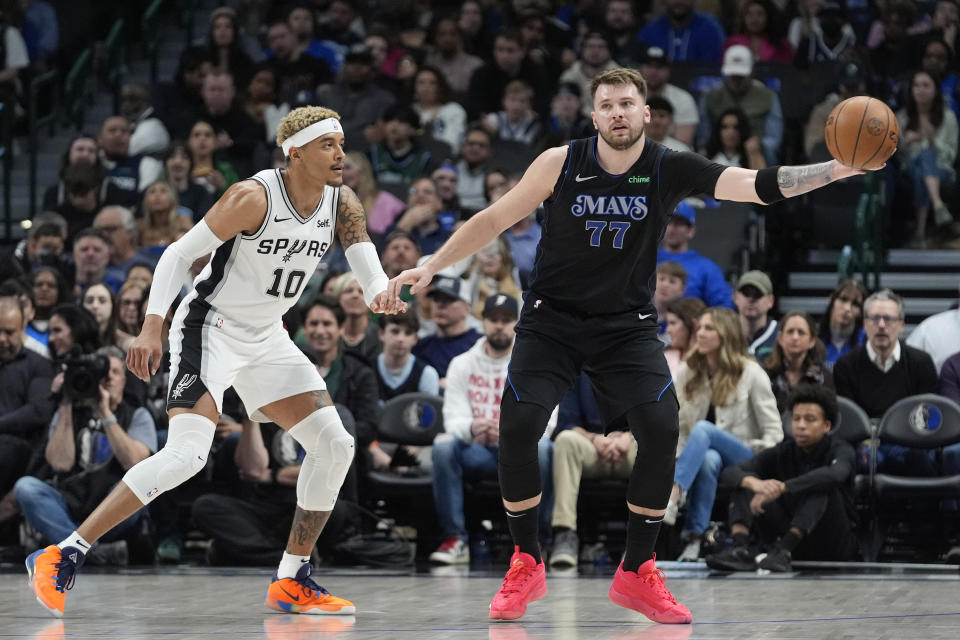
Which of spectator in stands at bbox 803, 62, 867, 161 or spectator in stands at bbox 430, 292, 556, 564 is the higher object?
spectator in stands at bbox 803, 62, 867, 161

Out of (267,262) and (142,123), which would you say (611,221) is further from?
(142,123)

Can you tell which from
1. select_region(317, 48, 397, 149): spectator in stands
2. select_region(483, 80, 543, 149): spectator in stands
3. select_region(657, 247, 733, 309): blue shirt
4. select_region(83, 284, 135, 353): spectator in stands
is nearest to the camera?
select_region(83, 284, 135, 353): spectator in stands

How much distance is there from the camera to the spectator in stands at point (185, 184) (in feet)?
42.7

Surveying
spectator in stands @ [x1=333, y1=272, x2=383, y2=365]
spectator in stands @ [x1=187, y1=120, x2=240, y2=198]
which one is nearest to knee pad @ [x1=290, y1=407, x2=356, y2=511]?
spectator in stands @ [x1=333, y1=272, x2=383, y2=365]

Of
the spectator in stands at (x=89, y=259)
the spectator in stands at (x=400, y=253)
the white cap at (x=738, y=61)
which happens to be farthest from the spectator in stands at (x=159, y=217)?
the white cap at (x=738, y=61)

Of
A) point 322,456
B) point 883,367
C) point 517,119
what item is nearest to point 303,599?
point 322,456

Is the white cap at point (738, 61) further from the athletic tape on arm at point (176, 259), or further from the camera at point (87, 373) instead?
the athletic tape on arm at point (176, 259)

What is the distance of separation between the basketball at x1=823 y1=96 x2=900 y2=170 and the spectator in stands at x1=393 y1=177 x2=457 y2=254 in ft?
21.2

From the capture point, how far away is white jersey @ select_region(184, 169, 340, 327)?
22.1 feet

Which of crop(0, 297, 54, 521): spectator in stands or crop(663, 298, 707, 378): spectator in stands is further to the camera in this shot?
crop(663, 298, 707, 378): spectator in stands

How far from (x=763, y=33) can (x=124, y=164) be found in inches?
244

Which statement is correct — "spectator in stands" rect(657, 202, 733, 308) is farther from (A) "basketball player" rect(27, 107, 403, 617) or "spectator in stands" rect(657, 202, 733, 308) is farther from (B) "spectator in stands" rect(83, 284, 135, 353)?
(A) "basketball player" rect(27, 107, 403, 617)

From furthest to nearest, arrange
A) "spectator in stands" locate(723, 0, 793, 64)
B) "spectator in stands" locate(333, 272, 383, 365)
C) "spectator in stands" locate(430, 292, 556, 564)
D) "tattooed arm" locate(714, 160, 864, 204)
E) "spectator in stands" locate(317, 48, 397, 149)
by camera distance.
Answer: "spectator in stands" locate(723, 0, 793, 64) → "spectator in stands" locate(317, 48, 397, 149) → "spectator in stands" locate(333, 272, 383, 365) → "spectator in stands" locate(430, 292, 556, 564) → "tattooed arm" locate(714, 160, 864, 204)

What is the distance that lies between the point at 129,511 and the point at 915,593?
3.71 metres
